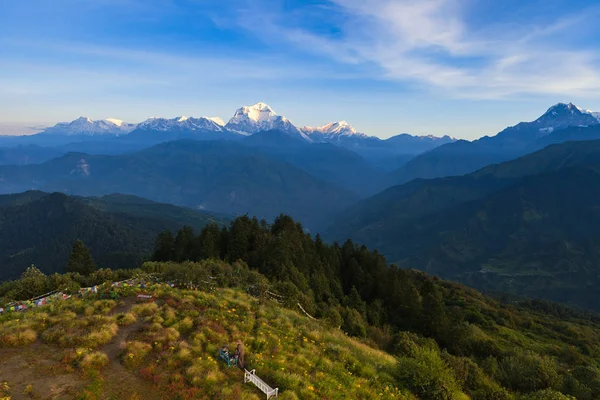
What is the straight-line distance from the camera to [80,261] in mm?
69562

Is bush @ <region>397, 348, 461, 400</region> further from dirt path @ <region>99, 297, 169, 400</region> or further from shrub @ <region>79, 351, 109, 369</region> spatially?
shrub @ <region>79, 351, 109, 369</region>

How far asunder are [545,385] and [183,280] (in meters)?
34.8

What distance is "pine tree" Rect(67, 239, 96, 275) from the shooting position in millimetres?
66500

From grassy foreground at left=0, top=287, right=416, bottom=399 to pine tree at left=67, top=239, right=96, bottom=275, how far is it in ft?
157

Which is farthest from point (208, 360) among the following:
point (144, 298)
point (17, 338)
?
point (144, 298)

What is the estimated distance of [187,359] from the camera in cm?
1873

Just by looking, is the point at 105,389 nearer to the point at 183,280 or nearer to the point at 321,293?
the point at 183,280

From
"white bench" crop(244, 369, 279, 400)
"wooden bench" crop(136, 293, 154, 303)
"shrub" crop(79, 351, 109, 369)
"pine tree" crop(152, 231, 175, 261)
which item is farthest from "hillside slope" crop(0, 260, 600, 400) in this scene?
"pine tree" crop(152, 231, 175, 261)

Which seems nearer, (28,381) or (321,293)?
(28,381)

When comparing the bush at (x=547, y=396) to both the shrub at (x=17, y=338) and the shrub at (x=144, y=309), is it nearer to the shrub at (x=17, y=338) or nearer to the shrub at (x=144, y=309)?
the shrub at (x=144, y=309)

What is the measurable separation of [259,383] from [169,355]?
237 inches

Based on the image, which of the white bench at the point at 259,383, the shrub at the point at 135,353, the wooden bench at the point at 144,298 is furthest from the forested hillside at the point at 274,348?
the wooden bench at the point at 144,298

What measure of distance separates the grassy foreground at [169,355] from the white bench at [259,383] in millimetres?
342

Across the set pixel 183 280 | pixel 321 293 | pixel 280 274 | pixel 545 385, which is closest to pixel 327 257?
pixel 321 293
